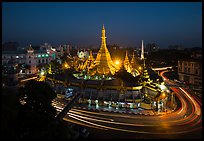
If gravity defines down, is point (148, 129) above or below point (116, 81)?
below

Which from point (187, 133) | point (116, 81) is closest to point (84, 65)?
point (116, 81)

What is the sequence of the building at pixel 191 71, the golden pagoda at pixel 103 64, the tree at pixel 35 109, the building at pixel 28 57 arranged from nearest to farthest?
the tree at pixel 35 109
the golden pagoda at pixel 103 64
the building at pixel 191 71
the building at pixel 28 57

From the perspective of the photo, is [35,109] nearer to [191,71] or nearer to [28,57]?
[191,71]

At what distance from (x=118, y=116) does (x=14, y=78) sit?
8.84m

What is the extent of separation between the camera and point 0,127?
243 inches

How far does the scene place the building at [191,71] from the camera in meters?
24.8

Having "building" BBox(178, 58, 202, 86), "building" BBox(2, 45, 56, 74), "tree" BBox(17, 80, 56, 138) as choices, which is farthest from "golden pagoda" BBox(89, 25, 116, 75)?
"building" BBox(2, 45, 56, 74)

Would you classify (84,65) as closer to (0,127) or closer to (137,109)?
(137,109)

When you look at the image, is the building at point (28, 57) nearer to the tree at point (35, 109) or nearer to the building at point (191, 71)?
the tree at point (35, 109)

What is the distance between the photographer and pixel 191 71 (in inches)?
1022


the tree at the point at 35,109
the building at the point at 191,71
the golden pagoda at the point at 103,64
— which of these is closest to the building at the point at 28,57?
the golden pagoda at the point at 103,64

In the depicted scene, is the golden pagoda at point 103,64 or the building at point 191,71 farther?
the building at point 191,71

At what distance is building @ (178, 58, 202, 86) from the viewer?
81.4 feet

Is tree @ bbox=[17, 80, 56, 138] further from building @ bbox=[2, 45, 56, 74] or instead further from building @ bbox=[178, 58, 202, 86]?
building @ bbox=[2, 45, 56, 74]
